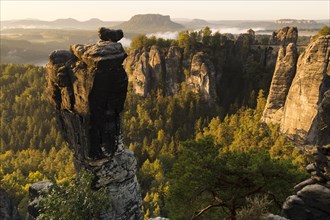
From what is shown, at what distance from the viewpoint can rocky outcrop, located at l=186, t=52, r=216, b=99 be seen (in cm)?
12225

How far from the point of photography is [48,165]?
113062mm

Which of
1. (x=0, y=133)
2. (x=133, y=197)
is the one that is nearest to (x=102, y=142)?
(x=133, y=197)

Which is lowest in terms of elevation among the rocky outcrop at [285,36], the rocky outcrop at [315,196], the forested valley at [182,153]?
the forested valley at [182,153]

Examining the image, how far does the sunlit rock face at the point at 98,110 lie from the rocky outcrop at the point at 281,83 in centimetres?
7109

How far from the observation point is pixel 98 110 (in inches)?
1035

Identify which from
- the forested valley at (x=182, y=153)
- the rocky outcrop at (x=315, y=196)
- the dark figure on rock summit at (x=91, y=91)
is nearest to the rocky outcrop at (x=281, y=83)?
the forested valley at (x=182, y=153)

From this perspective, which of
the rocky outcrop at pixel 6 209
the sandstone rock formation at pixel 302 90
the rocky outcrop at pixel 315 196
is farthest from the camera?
the sandstone rock formation at pixel 302 90

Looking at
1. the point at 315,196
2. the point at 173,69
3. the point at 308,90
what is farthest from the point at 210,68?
the point at 315,196

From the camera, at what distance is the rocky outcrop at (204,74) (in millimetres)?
122250

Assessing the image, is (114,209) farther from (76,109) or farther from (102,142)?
(76,109)

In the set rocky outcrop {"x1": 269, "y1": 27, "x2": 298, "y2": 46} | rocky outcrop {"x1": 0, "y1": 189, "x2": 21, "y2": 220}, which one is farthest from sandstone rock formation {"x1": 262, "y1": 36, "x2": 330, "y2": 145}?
rocky outcrop {"x1": 0, "y1": 189, "x2": 21, "y2": 220}

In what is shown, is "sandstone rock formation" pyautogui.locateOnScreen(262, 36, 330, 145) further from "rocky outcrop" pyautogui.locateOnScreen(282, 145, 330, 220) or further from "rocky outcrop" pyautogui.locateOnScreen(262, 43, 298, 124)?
"rocky outcrop" pyautogui.locateOnScreen(282, 145, 330, 220)

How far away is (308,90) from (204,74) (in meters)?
48.9

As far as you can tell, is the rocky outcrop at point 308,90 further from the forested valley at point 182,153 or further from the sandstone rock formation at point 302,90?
the forested valley at point 182,153
